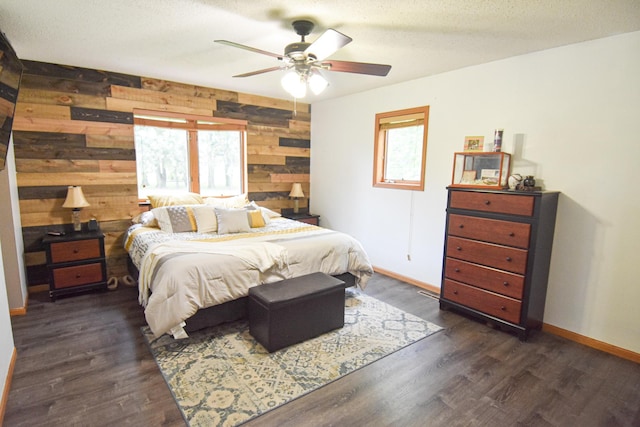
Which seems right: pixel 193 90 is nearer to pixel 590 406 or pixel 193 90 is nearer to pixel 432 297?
pixel 432 297

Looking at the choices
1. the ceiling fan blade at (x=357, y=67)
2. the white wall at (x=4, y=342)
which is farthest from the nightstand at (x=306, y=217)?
the white wall at (x=4, y=342)

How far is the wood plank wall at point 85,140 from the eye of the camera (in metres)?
3.34

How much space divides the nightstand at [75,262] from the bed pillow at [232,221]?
4.04ft

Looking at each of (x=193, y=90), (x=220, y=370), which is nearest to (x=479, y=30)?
(x=220, y=370)

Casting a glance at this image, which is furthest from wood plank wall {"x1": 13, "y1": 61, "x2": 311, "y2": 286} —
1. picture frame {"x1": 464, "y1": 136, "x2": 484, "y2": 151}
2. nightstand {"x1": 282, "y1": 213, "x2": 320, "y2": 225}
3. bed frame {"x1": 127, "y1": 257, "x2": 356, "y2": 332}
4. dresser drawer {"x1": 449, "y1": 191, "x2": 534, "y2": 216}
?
dresser drawer {"x1": 449, "y1": 191, "x2": 534, "y2": 216}

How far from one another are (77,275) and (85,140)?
1.46 metres

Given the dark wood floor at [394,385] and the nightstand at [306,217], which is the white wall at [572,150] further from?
the nightstand at [306,217]

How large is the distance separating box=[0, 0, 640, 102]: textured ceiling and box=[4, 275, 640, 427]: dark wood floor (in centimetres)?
237

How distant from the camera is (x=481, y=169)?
3.15m

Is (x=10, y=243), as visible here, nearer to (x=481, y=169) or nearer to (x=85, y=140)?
(x=85, y=140)

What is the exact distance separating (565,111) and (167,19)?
313cm

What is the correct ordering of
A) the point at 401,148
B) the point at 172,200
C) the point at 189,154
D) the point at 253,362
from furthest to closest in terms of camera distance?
the point at 189,154, the point at 401,148, the point at 172,200, the point at 253,362

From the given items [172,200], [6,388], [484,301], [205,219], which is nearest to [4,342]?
[6,388]

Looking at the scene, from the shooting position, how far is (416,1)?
198 centimetres
